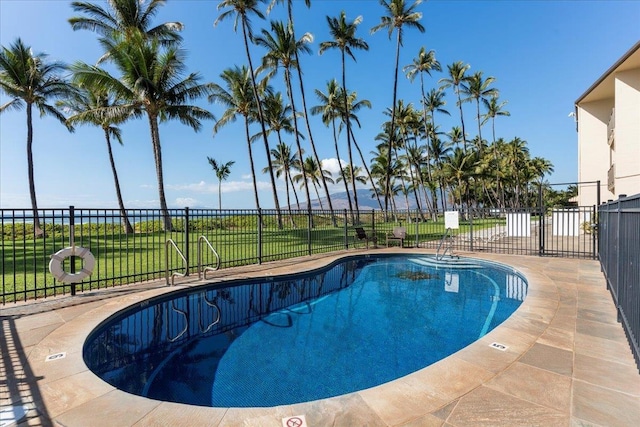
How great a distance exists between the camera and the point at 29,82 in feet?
60.2

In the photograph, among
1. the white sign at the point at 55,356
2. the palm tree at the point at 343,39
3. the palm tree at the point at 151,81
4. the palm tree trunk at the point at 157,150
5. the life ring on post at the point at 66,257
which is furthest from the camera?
the palm tree at the point at 343,39

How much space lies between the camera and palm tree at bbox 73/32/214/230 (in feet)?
47.5

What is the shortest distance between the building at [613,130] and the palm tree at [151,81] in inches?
807

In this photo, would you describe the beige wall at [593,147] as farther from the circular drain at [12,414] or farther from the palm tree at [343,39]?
the circular drain at [12,414]

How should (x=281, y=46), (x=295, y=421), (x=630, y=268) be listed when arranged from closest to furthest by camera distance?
(x=295, y=421) → (x=630, y=268) → (x=281, y=46)

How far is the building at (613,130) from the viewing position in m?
13.4

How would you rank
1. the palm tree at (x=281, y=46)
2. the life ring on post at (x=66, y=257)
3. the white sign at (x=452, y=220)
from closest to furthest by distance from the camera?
the life ring on post at (x=66, y=257), the white sign at (x=452, y=220), the palm tree at (x=281, y=46)

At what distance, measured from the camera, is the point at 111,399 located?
2.52 meters

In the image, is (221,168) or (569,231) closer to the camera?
(569,231)

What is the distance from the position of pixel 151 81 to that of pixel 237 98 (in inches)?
334

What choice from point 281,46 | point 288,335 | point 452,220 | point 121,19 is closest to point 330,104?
point 281,46

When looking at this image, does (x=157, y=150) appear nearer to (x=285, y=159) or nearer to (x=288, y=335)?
(x=288, y=335)

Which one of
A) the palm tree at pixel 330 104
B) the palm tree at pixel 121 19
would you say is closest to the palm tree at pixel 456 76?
the palm tree at pixel 330 104

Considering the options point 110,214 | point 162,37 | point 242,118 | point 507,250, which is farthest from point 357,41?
point 110,214
